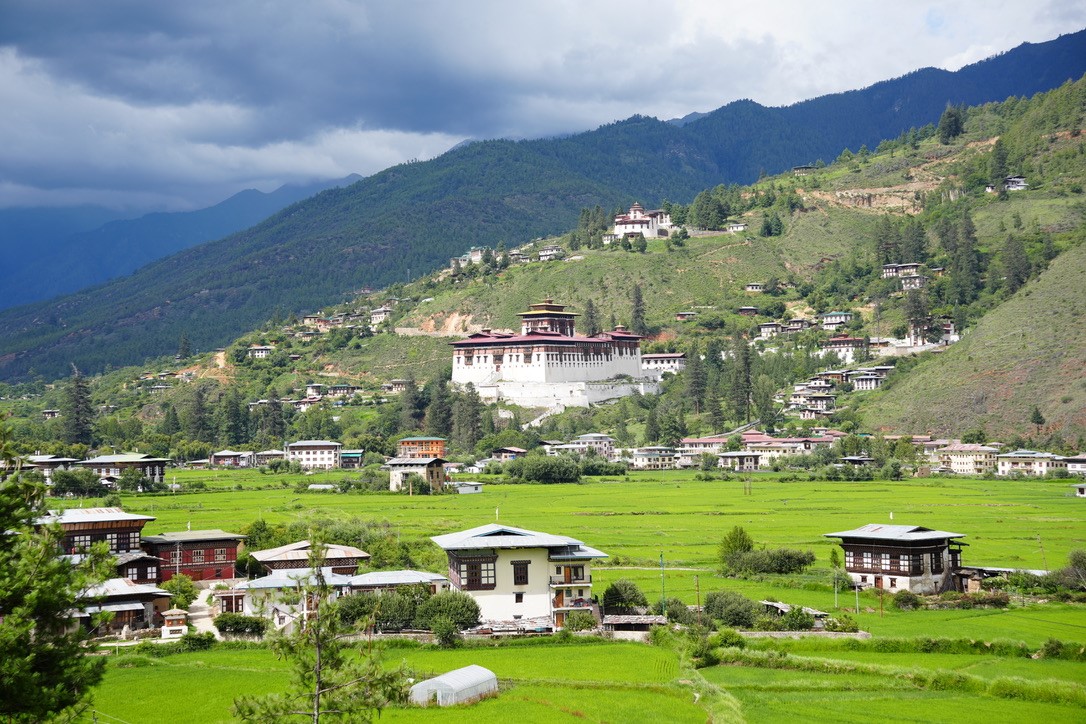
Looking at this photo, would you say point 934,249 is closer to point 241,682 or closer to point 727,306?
point 727,306

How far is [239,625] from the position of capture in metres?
40.4

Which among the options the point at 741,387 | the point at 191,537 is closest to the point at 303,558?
the point at 191,537

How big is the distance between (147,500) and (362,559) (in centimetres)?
3355

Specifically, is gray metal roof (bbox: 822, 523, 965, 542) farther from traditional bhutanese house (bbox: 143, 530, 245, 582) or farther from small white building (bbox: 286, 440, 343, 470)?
small white building (bbox: 286, 440, 343, 470)

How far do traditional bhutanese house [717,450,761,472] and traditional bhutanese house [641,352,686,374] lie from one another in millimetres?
39068

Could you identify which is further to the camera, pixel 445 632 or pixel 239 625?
pixel 239 625

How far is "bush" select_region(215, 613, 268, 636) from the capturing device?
132 feet

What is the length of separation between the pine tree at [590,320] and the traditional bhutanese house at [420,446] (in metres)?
42.1

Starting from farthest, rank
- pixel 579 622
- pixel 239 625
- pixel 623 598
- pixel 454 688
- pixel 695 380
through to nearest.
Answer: pixel 695 380 → pixel 623 598 → pixel 579 622 → pixel 239 625 → pixel 454 688

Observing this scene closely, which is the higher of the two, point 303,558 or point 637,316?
point 637,316

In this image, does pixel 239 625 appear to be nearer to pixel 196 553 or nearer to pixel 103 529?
pixel 103 529

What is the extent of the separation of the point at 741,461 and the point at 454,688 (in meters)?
77.1

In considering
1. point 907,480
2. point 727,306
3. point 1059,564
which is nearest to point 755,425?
point 907,480

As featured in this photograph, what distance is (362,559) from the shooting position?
50.2 metres
